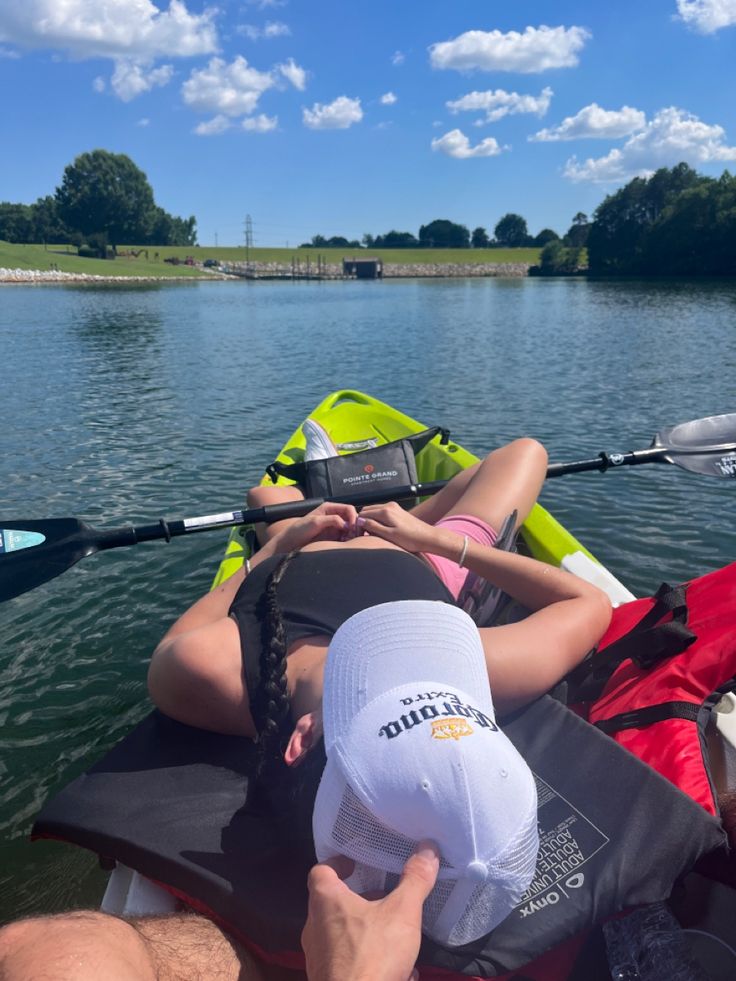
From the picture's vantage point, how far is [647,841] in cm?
197

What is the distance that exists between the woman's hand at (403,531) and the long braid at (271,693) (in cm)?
80

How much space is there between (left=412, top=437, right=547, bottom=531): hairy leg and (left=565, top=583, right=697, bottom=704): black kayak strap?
869mm

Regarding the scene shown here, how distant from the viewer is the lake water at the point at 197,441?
14.0 feet

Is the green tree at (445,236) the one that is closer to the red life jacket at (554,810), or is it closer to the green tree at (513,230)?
the green tree at (513,230)

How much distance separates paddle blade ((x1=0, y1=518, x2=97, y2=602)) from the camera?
3.93 m

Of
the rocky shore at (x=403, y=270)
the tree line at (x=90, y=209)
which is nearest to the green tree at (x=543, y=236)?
the rocky shore at (x=403, y=270)

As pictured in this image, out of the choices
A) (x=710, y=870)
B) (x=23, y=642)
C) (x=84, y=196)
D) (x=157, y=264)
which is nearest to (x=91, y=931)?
(x=710, y=870)

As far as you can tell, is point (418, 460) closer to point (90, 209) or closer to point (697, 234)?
point (697, 234)

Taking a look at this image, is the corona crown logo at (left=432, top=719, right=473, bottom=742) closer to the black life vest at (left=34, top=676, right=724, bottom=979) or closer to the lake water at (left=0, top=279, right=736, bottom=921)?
the black life vest at (left=34, top=676, right=724, bottom=979)

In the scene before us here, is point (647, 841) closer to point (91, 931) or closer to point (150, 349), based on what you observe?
point (91, 931)

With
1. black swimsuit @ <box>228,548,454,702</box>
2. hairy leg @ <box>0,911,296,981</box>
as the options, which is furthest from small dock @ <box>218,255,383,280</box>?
hairy leg @ <box>0,911,296,981</box>

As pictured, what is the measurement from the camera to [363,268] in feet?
329

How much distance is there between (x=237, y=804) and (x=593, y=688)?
59.0 inches

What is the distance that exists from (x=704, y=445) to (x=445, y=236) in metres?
158
